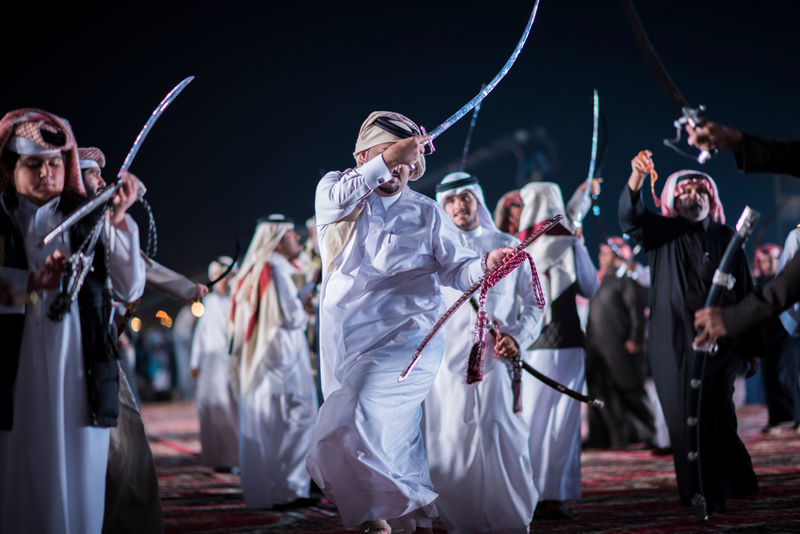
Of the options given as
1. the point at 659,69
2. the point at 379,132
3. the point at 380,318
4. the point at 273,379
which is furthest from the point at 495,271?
the point at 273,379

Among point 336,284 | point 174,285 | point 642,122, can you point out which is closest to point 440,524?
point 336,284

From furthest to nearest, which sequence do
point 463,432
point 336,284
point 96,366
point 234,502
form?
point 234,502, point 463,432, point 336,284, point 96,366

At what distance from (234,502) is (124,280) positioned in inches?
119

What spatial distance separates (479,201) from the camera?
4.39 m

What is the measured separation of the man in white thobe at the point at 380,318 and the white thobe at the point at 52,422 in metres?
0.87

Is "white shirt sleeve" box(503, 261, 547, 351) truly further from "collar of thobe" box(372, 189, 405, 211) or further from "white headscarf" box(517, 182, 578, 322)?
"collar of thobe" box(372, 189, 405, 211)

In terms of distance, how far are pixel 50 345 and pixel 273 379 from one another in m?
2.88

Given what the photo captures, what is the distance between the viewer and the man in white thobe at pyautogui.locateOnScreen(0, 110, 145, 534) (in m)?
2.37

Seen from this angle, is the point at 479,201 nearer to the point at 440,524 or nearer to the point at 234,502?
the point at 440,524

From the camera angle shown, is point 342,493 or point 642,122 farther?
point 642,122

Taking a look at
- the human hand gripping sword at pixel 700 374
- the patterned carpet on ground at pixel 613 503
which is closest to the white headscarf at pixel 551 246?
the human hand gripping sword at pixel 700 374

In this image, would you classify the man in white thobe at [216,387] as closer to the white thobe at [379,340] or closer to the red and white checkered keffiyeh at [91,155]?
the red and white checkered keffiyeh at [91,155]

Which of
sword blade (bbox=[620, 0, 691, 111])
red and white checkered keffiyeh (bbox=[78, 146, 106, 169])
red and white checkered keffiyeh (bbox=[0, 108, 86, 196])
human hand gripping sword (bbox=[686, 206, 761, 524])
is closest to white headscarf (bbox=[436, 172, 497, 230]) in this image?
human hand gripping sword (bbox=[686, 206, 761, 524])

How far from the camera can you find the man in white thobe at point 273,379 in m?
4.95
